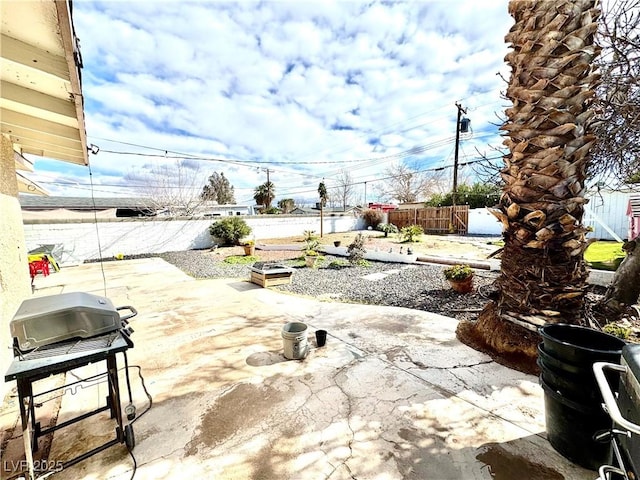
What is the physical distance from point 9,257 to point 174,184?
18616 millimetres

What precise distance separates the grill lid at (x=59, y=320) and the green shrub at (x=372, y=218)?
20197 mm

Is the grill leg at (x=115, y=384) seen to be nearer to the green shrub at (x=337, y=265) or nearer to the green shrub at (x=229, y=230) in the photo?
the green shrub at (x=337, y=265)

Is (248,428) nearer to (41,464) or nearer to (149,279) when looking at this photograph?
(41,464)

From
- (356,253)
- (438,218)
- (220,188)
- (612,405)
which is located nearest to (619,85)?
(612,405)

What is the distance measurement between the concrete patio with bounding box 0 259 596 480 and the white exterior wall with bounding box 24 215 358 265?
30.7 feet

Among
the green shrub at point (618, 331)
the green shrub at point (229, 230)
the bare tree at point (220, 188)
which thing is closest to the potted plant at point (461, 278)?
the green shrub at point (618, 331)

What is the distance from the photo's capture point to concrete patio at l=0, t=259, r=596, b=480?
167 cm

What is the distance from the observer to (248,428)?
2002 mm

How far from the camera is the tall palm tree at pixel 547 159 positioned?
2477 mm

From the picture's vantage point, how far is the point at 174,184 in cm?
1944

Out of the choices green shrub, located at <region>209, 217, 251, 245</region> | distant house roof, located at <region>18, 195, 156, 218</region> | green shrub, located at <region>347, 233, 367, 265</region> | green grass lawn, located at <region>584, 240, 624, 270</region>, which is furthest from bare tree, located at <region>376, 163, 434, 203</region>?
distant house roof, located at <region>18, 195, 156, 218</region>

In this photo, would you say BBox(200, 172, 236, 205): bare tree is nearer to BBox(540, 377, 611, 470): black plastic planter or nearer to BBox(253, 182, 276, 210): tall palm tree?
BBox(253, 182, 276, 210): tall palm tree

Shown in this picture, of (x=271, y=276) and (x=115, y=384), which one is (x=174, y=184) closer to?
(x=271, y=276)

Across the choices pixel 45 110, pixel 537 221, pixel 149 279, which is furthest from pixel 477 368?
pixel 149 279
